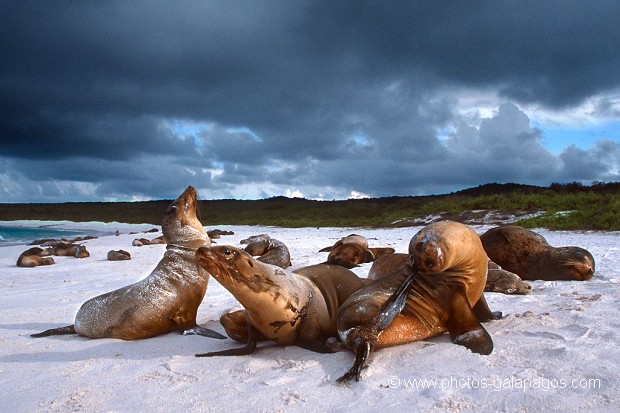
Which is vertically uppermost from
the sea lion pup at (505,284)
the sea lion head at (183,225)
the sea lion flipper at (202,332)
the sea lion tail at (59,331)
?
the sea lion head at (183,225)

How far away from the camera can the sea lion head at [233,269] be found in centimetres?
379

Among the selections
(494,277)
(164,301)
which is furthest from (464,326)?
(164,301)

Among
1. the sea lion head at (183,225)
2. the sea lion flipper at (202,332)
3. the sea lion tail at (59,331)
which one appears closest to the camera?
the sea lion flipper at (202,332)

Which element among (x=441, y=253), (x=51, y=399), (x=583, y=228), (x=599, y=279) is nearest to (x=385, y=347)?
(x=441, y=253)

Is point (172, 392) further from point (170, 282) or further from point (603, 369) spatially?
point (603, 369)

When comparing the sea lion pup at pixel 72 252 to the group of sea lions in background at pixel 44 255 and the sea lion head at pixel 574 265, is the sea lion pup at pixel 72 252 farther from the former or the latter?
the sea lion head at pixel 574 265

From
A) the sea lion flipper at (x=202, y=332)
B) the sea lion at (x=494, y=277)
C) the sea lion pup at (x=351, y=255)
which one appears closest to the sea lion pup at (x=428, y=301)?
the sea lion flipper at (x=202, y=332)

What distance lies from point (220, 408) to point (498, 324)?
244 cm

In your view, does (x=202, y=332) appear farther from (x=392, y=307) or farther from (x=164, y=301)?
(x=392, y=307)

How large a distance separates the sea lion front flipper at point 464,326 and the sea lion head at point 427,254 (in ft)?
1.32

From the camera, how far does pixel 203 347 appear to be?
4207 millimetres

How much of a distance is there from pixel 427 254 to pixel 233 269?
146cm

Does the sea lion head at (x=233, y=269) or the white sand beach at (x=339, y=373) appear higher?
the sea lion head at (x=233, y=269)

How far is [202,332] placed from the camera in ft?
15.4
